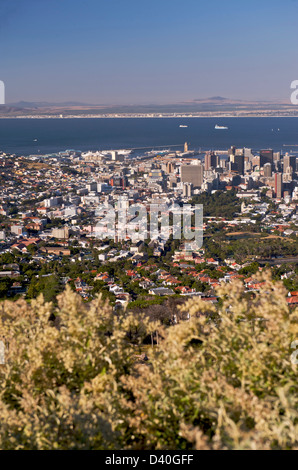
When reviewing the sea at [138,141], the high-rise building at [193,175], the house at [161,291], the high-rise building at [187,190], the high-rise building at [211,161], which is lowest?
the house at [161,291]

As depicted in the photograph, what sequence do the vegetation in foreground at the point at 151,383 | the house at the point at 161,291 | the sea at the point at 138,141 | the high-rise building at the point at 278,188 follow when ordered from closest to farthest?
the vegetation in foreground at the point at 151,383 < the house at the point at 161,291 < the high-rise building at the point at 278,188 < the sea at the point at 138,141

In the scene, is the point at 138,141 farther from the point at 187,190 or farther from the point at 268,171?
the point at 187,190

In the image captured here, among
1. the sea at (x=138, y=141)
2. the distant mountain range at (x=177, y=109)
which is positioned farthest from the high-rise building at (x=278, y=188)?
the distant mountain range at (x=177, y=109)

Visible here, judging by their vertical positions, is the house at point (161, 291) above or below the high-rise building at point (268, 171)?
below

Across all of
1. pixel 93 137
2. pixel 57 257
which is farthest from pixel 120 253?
pixel 93 137

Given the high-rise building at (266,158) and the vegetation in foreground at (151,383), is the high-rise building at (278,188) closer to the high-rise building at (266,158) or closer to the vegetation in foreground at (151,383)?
the high-rise building at (266,158)

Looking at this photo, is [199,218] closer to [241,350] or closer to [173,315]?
[173,315]

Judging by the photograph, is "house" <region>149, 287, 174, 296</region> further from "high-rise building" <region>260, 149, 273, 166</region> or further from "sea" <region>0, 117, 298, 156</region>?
"sea" <region>0, 117, 298, 156</region>

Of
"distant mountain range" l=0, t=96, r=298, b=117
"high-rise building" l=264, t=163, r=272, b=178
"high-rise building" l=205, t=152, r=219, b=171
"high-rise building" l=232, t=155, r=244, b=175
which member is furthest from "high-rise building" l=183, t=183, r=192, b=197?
"distant mountain range" l=0, t=96, r=298, b=117

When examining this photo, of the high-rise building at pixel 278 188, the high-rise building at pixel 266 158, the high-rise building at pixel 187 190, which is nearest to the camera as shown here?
the high-rise building at pixel 278 188
